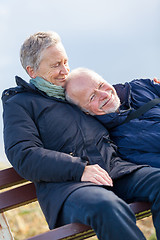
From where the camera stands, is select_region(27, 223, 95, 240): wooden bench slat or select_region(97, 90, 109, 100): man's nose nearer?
select_region(27, 223, 95, 240): wooden bench slat

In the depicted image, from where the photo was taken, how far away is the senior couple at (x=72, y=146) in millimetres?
2191

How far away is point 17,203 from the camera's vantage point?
2.98 metres

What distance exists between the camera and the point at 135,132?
9.72ft

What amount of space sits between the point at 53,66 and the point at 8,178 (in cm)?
100

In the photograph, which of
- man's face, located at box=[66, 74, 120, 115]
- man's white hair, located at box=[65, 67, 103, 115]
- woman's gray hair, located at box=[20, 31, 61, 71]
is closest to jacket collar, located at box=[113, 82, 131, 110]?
man's face, located at box=[66, 74, 120, 115]

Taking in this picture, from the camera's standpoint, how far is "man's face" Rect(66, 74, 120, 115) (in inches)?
118

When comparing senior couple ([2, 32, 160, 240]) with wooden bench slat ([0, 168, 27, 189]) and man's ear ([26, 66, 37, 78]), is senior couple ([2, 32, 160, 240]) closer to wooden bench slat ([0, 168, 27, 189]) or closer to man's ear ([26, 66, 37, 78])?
man's ear ([26, 66, 37, 78])

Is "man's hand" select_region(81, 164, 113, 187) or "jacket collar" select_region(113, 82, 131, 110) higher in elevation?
"jacket collar" select_region(113, 82, 131, 110)

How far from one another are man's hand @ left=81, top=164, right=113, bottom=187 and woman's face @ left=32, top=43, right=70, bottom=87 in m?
0.91

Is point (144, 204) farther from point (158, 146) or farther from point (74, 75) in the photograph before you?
point (74, 75)

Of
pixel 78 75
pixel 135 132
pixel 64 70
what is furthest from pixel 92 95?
pixel 135 132

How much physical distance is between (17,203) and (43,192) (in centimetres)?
50

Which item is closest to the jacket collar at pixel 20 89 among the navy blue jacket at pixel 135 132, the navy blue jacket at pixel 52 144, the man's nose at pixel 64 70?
the navy blue jacket at pixel 52 144

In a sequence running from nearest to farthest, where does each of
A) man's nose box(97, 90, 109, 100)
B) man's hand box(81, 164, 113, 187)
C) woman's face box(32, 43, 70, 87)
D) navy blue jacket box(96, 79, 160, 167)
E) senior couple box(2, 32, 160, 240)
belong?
senior couple box(2, 32, 160, 240), man's hand box(81, 164, 113, 187), navy blue jacket box(96, 79, 160, 167), man's nose box(97, 90, 109, 100), woman's face box(32, 43, 70, 87)
